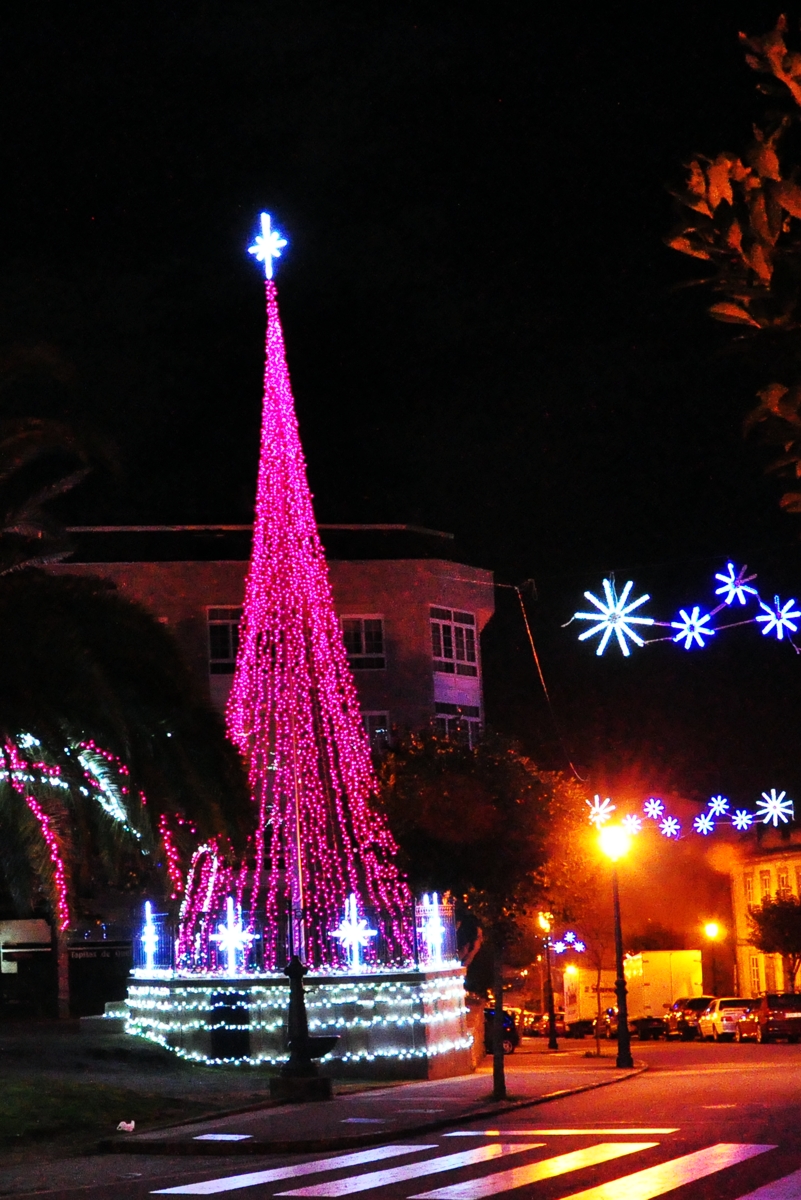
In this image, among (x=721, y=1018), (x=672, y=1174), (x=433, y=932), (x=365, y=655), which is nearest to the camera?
(x=672, y=1174)

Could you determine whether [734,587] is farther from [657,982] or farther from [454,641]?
[657,982]

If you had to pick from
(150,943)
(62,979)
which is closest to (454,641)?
(62,979)

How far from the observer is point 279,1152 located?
1898cm

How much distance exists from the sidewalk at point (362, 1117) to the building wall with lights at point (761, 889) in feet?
118

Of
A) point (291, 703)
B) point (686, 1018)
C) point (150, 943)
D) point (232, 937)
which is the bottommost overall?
point (686, 1018)

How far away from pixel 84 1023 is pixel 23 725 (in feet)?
72.7

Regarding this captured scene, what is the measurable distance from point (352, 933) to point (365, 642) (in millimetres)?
17022

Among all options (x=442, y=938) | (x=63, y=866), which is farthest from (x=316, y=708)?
(x=63, y=866)

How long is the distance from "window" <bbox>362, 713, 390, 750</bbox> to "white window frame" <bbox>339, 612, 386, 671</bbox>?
4.78 ft

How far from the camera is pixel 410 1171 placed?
16031 mm

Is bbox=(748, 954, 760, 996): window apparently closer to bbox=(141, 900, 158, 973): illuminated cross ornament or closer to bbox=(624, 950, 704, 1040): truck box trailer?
bbox=(624, 950, 704, 1040): truck box trailer

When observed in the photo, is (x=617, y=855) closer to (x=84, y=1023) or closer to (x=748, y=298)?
(x=84, y=1023)

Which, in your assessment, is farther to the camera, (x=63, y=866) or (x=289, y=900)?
(x=289, y=900)

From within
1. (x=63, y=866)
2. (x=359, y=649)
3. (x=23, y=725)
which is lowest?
(x=63, y=866)
